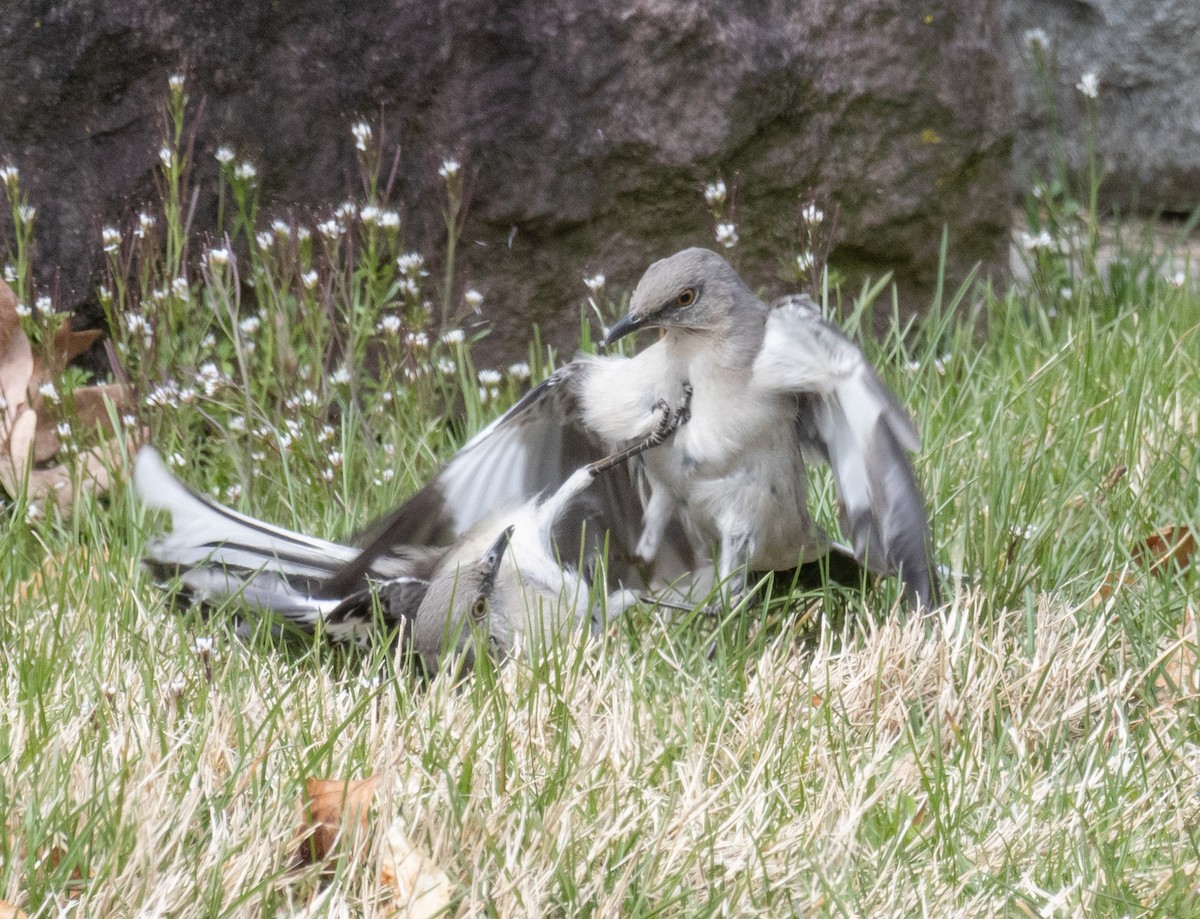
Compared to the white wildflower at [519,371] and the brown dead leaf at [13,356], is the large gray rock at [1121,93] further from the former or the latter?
the brown dead leaf at [13,356]

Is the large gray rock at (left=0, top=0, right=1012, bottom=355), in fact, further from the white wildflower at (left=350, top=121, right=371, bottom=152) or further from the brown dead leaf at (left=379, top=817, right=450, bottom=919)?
the brown dead leaf at (left=379, top=817, right=450, bottom=919)

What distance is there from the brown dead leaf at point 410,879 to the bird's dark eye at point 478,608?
85cm

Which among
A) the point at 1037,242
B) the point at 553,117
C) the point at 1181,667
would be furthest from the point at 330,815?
the point at 1037,242

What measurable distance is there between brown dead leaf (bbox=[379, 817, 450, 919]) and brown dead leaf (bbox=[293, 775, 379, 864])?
49 mm

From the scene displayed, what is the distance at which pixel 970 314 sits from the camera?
5184mm

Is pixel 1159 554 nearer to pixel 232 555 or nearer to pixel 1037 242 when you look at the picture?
pixel 1037 242

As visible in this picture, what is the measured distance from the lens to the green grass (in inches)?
87.4

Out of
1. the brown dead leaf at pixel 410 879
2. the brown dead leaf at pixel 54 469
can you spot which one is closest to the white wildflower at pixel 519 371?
the brown dead leaf at pixel 54 469

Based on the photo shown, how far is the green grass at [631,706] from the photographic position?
2.22 metres

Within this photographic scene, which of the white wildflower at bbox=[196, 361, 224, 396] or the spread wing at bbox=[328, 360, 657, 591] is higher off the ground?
the white wildflower at bbox=[196, 361, 224, 396]

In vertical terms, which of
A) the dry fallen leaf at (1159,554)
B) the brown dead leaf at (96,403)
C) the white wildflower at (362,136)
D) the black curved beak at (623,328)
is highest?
the white wildflower at (362,136)

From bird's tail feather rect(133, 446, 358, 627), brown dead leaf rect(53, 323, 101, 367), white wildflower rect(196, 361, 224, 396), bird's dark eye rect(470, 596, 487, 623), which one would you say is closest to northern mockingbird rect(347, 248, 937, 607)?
bird's tail feather rect(133, 446, 358, 627)

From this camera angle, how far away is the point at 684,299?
3301 millimetres

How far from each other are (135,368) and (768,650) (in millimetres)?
2155
